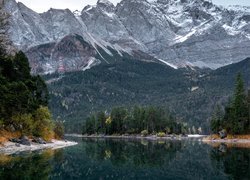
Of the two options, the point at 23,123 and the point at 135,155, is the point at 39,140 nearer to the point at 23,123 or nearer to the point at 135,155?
the point at 23,123

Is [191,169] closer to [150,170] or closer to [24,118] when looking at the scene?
[150,170]

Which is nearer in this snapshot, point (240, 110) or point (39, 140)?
point (39, 140)

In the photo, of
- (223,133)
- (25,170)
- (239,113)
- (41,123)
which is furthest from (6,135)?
(223,133)

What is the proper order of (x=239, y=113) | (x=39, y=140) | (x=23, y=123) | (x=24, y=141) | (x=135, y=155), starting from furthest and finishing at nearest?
(x=239, y=113)
(x=39, y=140)
(x=23, y=123)
(x=24, y=141)
(x=135, y=155)

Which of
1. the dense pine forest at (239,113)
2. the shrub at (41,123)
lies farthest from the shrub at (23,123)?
the dense pine forest at (239,113)

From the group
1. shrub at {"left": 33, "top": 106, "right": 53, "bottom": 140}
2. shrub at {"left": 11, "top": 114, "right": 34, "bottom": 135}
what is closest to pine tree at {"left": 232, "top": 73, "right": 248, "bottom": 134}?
shrub at {"left": 33, "top": 106, "right": 53, "bottom": 140}

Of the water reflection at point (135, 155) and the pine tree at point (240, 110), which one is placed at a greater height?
the pine tree at point (240, 110)

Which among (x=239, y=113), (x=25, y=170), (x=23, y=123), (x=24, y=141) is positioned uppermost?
(x=239, y=113)

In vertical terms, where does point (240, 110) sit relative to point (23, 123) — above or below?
above

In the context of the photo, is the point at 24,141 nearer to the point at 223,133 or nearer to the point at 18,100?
the point at 18,100

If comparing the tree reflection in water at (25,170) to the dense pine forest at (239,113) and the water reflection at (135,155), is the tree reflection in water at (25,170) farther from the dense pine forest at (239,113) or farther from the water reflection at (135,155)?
the dense pine forest at (239,113)

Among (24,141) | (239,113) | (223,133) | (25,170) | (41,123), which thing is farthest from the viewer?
(223,133)

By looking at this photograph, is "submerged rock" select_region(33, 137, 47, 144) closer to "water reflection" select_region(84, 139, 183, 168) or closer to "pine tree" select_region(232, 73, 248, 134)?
"water reflection" select_region(84, 139, 183, 168)

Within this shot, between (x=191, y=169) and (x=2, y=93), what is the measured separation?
42489mm
